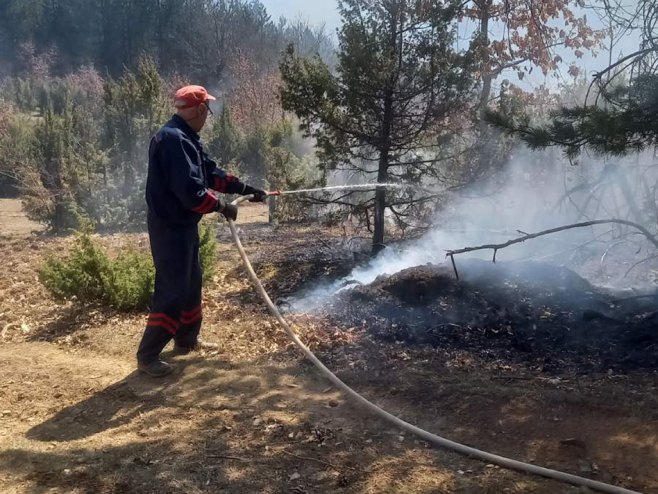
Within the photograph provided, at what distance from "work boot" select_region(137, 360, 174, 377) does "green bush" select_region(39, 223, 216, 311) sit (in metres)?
1.48

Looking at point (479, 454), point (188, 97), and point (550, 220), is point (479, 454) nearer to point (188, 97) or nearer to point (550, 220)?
point (188, 97)

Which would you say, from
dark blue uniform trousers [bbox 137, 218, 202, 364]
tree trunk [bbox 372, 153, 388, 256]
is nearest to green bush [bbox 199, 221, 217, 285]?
dark blue uniform trousers [bbox 137, 218, 202, 364]

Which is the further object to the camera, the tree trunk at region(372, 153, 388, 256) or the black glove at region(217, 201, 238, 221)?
the tree trunk at region(372, 153, 388, 256)

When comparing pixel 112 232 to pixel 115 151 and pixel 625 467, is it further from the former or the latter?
pixel 625 467

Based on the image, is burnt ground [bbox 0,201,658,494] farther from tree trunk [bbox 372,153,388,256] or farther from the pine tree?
the pine tree

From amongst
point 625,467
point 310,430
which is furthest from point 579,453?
point 310,430

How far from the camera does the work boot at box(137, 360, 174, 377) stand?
14.4 ft

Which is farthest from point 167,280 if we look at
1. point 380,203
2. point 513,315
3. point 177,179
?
point 380,203

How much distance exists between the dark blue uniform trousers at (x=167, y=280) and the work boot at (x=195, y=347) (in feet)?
1.39

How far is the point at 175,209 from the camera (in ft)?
13.7

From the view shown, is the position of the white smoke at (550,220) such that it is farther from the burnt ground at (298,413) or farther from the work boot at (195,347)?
the burnt ground at (298,413)

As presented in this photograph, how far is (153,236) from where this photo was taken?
13.9ft

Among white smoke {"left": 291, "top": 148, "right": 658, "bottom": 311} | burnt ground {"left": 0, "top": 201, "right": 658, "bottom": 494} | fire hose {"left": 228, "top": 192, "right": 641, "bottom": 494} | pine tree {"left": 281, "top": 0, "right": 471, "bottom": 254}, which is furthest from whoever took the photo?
pine tree {"left": 281, "top": 0, "right": 471, "bottom": 254}

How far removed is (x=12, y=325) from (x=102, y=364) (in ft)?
5.10
